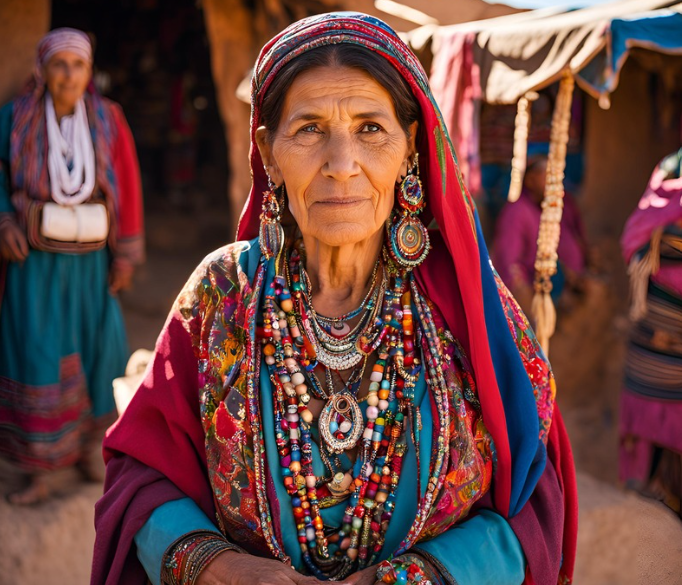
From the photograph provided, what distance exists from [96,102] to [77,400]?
1755mm

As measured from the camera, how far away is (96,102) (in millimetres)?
4656

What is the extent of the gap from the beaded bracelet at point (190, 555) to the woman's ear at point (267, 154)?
34.9 inches

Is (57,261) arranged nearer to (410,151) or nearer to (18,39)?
(18,39)

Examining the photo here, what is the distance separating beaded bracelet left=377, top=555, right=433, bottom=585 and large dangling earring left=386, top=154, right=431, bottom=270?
694mm

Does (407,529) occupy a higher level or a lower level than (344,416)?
lower

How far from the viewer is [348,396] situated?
1.91 m

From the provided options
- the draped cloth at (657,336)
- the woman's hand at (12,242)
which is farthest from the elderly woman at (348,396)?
the woman's hand at (12,242)

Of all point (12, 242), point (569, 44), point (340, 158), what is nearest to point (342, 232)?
point (340, 158)

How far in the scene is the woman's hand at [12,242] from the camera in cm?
427

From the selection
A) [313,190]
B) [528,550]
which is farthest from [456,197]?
[528,550]

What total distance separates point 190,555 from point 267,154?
1.00 m

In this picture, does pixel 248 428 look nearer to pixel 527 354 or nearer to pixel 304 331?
pixel 304 331

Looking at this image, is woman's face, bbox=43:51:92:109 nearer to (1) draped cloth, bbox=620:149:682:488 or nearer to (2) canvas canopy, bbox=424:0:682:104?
(2) canvas canopy, bbox=424:0:682:104

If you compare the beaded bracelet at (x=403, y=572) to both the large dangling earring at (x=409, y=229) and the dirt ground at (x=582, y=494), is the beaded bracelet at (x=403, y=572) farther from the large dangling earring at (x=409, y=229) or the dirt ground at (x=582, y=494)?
the large dangling earring at (x=409, y=229)
